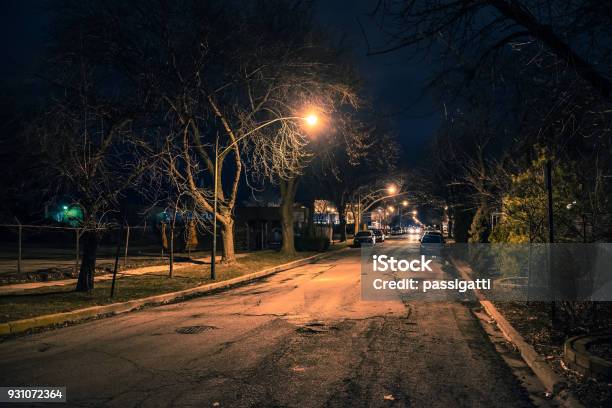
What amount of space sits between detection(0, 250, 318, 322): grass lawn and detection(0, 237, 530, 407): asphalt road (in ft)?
5.04

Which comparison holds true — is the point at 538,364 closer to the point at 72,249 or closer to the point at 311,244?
the point at 311,244

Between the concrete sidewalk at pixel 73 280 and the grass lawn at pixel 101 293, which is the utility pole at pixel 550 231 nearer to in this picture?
the grass lawn at pixel 101 293

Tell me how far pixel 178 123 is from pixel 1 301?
37.5ft

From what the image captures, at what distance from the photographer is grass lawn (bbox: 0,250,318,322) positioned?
11609mm

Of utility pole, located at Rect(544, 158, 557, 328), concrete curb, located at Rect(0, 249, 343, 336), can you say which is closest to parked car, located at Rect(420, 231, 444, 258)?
concrete curb, located at Rect(0, 249, 343, 336)

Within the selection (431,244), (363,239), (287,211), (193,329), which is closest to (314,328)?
(193,329)

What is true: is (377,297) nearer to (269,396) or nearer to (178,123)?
(269,396)

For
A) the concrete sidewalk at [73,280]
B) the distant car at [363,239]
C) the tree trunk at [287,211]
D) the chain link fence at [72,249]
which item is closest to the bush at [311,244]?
the tree trunk at [287,211]

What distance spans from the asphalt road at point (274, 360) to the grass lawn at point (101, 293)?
Answer: 5.04 ft

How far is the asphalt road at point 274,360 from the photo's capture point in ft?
19.2

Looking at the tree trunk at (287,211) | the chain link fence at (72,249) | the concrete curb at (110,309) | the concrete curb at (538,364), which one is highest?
the tree trunk at (287,211)

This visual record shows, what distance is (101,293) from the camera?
47.9 feet

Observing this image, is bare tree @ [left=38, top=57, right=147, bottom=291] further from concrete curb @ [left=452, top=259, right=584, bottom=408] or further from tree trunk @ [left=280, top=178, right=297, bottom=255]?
tree trunk @ [left=280, top=178, right=297, bottom=255]

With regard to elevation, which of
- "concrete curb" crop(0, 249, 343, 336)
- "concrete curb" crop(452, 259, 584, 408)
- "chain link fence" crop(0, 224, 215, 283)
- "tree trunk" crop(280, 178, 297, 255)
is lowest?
"concrete curb" crop(0, 249, 343, 336)
